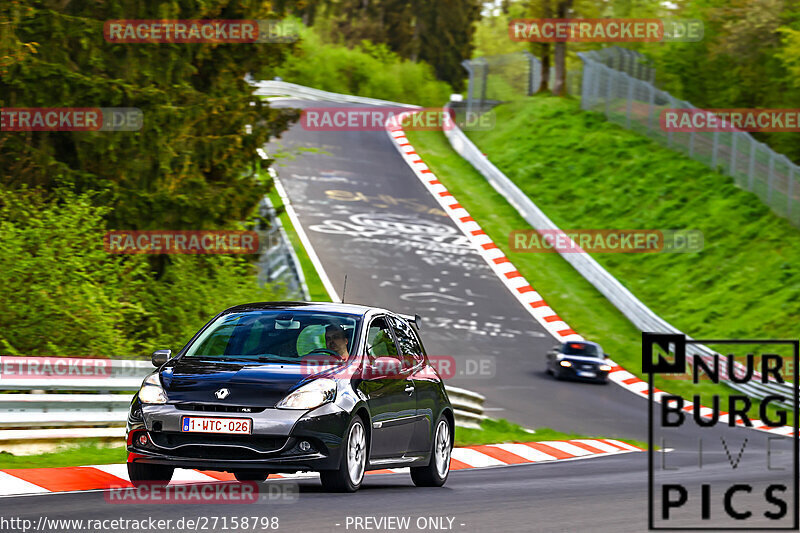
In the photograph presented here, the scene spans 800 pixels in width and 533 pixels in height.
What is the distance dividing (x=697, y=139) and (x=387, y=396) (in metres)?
37.8

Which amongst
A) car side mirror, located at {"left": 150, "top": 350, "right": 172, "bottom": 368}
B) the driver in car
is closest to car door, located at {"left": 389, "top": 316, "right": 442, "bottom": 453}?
the driver in car

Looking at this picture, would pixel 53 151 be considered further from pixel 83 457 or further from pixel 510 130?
pixel 510 130

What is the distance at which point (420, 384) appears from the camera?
38.9 feet

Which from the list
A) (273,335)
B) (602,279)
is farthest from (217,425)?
(602,279)

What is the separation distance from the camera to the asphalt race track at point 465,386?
9.09m

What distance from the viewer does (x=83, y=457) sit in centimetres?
1227

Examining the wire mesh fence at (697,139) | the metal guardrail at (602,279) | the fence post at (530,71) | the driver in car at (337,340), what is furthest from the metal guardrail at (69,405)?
the fence post at (530,71)

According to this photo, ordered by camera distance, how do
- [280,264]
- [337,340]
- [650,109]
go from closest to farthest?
1. [337,340]
2. [280,264]
3. [650,109]

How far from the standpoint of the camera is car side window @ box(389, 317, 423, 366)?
468 inches

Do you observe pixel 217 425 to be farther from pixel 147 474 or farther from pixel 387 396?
pixel 387 396

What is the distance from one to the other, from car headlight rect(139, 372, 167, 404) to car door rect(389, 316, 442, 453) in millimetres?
2549

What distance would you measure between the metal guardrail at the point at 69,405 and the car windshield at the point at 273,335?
249 cm

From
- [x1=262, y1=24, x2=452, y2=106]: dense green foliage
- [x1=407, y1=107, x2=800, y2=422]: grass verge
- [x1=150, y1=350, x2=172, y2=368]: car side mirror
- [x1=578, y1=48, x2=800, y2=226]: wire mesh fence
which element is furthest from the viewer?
[x1=262, y1=24, x2=452, y2=106]: dense green foliage

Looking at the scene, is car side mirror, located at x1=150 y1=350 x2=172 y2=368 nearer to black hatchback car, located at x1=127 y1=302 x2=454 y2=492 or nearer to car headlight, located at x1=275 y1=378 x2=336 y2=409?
black hatchback car, located at x1=127 y1=302 x2=454 y2=492
